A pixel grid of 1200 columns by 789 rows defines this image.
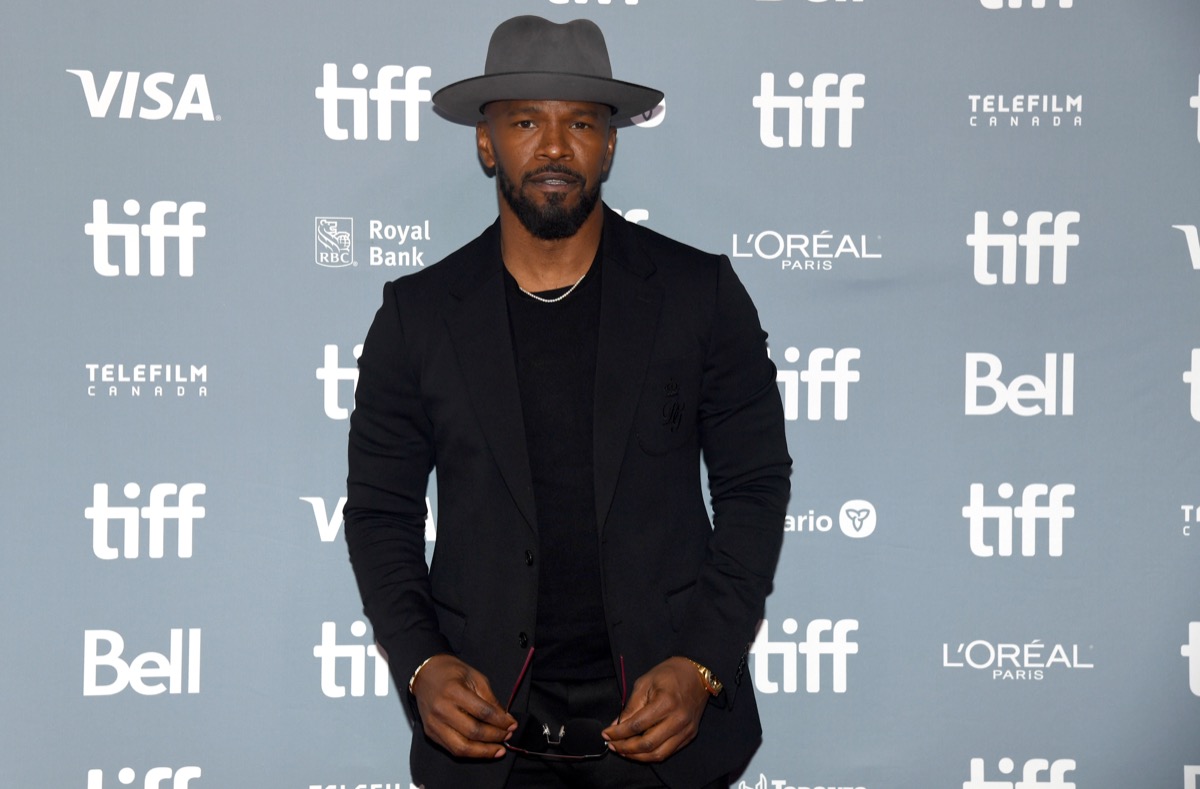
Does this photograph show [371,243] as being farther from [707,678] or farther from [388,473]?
[707,678]

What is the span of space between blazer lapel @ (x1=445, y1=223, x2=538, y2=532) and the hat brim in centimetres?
Result: 33

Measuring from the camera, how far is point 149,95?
268 cm

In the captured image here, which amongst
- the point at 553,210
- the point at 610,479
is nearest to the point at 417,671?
the point at 610,479

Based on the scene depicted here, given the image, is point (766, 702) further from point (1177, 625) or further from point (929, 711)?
point (1177, 625)

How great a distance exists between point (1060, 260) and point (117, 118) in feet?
7.87

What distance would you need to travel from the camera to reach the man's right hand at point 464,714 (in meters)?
1.96

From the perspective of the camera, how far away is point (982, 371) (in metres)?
2.82

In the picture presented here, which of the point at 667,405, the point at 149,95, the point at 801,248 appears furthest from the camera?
the point at 801,248

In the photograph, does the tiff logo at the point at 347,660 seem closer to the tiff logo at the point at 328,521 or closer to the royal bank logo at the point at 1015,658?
the tiff logo at the point at 328,521

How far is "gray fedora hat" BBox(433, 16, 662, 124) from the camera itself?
A: 85.1 inches

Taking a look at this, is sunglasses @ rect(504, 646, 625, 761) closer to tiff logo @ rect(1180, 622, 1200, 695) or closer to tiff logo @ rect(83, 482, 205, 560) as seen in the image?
tiff logo @ rect(83, 482, 205, 560)

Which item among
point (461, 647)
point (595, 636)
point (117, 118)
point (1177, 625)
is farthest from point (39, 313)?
point (1177, 625)

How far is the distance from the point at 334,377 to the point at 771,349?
111 cm

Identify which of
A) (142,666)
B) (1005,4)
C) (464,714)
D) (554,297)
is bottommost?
(142,666)
